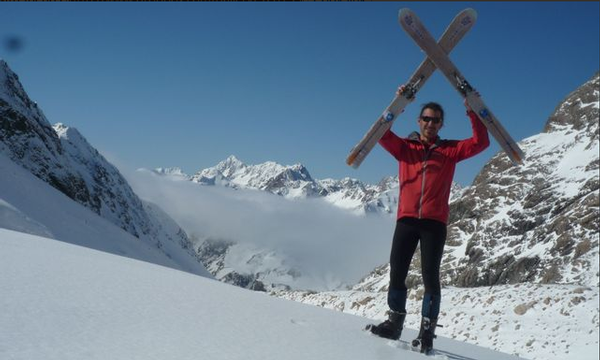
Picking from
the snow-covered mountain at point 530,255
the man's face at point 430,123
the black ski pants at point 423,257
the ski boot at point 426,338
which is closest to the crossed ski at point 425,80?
the man's face at point 430,123

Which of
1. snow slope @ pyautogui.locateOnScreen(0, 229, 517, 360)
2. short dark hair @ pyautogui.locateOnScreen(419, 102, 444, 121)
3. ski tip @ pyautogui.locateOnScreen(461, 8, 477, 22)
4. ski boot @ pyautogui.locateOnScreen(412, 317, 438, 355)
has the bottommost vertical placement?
snow slope @ pyautogui.locateOnScreen(0, 229, 517, 360)

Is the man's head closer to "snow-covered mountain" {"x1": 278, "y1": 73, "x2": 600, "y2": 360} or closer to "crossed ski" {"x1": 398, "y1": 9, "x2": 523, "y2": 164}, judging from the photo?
A: "crossed ski" {"x1": 398, "y1": 9, "x2": 523, "y2": 164}

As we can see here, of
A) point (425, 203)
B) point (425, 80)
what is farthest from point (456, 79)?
point (425, 203)

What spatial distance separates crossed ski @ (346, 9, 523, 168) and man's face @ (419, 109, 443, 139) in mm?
533

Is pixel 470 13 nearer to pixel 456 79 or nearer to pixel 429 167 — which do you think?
pixel 456 79

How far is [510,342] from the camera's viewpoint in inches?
637

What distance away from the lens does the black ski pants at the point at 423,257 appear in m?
4.81

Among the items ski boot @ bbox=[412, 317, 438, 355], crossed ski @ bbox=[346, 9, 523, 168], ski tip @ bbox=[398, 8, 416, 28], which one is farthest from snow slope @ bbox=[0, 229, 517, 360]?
ski tip @ bbox=[398, 8, 416, 28]

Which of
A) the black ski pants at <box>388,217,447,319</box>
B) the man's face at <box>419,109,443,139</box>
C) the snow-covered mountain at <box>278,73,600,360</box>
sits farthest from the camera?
the snow-covered mountain at <box>278,73,600,360</box>

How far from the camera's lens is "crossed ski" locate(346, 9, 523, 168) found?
571 centimetres

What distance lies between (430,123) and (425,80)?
1357 mm

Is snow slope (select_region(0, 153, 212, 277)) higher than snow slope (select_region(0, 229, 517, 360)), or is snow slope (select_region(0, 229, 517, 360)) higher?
snow slope (select_region(0, 153, 212, 277))

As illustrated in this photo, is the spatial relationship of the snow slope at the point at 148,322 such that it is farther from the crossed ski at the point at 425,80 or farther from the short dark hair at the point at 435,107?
the short dark hair at the point at 435,107

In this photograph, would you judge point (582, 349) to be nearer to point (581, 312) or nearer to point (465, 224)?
point (581, 312)
